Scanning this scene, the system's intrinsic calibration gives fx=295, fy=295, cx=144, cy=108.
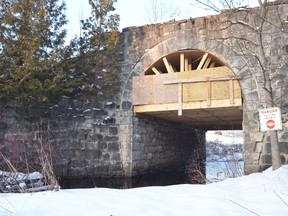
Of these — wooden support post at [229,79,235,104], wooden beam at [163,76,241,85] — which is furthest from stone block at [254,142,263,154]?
wooden beam at [163,76,241,85]

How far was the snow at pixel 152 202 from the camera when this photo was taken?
7.98 ft

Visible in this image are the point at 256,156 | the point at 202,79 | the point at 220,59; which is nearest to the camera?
the point at 256,156

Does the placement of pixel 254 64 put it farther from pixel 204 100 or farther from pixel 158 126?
pixel 158 126

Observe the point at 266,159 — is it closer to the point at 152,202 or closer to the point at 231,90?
the point at 231,90

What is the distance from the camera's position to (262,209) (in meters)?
2.47

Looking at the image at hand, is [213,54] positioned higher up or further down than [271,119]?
higher up

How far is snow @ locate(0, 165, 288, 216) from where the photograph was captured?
7.98ft

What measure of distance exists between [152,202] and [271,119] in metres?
2.66

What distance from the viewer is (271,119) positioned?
4492 millimetres

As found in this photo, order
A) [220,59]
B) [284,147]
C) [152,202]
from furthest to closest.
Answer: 1. [220,59]
2. [284,147]
3. [152,202]

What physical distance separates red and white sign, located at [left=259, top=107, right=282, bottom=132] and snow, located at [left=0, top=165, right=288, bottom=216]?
1.33m

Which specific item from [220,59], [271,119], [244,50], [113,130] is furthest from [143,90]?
[271,119]

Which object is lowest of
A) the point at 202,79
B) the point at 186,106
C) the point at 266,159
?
the point at 266,159

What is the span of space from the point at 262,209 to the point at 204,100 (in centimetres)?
494
